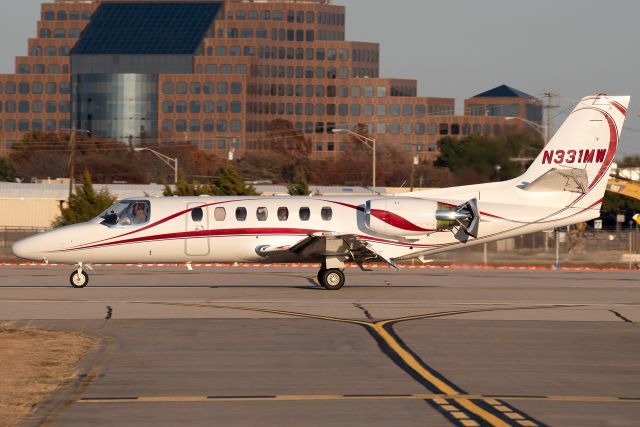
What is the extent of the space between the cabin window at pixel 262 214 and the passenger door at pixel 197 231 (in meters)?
1.36

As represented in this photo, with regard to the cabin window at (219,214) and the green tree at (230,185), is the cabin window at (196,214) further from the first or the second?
the green tree at (230,185)

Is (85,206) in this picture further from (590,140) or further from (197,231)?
(590,140)

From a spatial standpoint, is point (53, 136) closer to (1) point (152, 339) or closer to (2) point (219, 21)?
(2) point (219, 21)

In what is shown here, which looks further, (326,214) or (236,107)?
(236,107)

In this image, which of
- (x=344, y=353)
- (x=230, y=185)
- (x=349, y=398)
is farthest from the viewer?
(x=230, y=185)

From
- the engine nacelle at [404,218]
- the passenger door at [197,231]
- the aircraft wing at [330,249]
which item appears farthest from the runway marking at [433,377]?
the passenger door at [197,231]

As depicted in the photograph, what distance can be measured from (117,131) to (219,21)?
18228mm

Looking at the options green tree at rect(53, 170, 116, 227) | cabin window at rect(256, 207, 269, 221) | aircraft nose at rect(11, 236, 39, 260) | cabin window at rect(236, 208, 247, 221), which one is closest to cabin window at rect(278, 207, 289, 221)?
cabin window at rect(256, 207, 269, 221)

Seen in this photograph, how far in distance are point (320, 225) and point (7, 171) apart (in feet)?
303

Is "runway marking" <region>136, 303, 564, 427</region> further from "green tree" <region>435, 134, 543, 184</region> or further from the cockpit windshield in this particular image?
"green tree" <region>435, 134, 543, 184</region>

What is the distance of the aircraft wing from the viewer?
94.9 ft

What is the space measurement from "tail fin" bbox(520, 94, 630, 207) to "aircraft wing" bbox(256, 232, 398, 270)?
4811 millimetres

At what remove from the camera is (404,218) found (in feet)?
96.6

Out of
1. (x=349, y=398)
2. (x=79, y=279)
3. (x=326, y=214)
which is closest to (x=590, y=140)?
(x=326, y=214)
